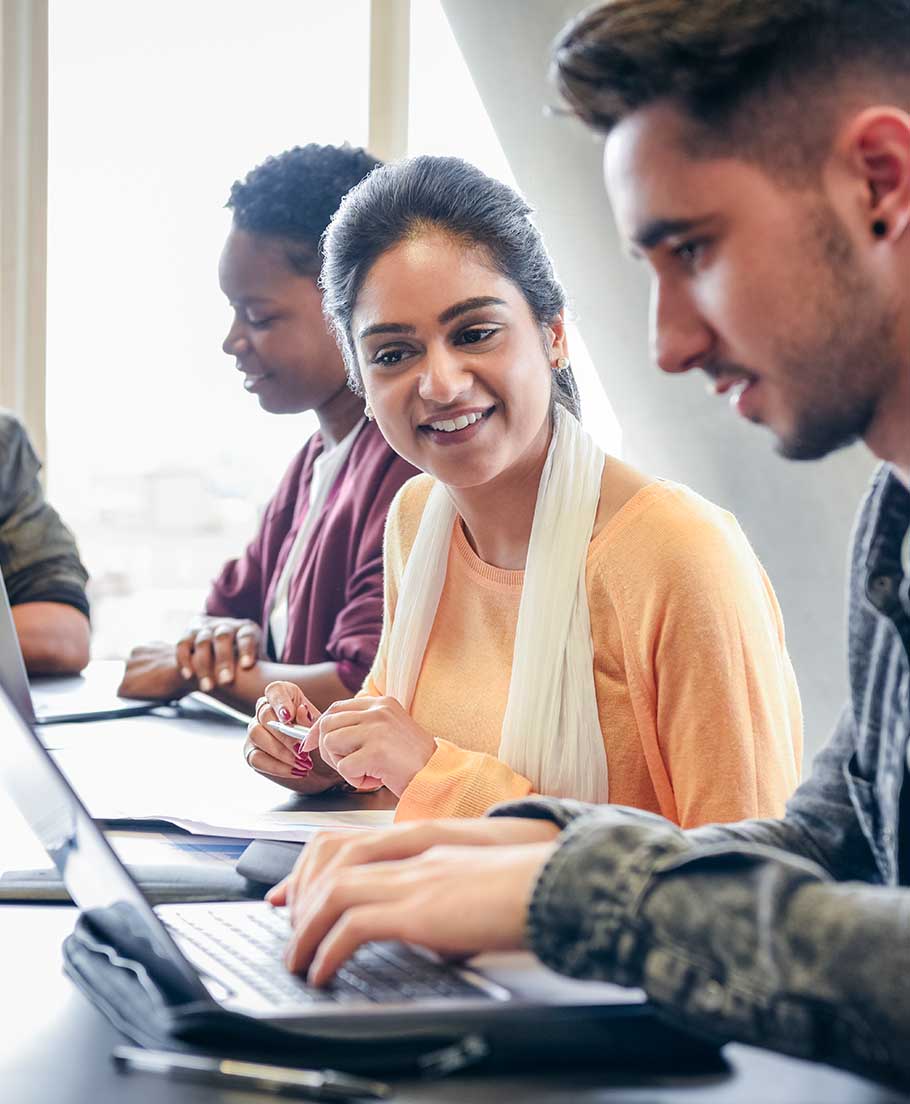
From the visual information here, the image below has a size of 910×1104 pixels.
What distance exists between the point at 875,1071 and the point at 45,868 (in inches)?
26.3

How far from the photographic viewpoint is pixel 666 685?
1344 mm

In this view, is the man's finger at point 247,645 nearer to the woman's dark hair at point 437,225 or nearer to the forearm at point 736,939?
the woman's dark hair at point 437,225

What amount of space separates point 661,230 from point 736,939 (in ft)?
1.42

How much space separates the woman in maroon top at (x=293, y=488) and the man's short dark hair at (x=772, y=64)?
122 centimetres

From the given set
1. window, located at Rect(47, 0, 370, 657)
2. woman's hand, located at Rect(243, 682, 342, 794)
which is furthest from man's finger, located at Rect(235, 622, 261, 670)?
window, located at Rect(47, 0, 370, 657)

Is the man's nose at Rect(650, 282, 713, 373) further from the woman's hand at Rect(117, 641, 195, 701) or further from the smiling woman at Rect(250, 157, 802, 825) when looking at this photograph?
the woman's hand at Rect(117, 641, 195, 701)

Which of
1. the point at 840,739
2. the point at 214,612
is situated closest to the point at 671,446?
the point at 214,612

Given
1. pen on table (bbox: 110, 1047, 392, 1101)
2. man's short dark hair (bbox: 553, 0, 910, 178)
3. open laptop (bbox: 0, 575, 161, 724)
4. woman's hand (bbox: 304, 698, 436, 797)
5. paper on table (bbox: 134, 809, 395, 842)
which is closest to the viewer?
pen on table (bbox: 110, 1047, 392, 1101)

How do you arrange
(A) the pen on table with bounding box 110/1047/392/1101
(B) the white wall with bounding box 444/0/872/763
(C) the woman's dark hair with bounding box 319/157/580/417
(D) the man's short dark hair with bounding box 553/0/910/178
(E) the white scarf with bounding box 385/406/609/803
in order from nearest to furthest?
1. (A) the pen on table with bounding box 110/1047/392/1101
2. (D) the man's short dark hair with bounding box 553/0/910/178
3. (E) the white scarf with bounding box 385/406/609/803
4. (C) the woman's dark hair with bounding box 319/157/580/417
5. (B) the white wall with bounding box 444/0/872/763

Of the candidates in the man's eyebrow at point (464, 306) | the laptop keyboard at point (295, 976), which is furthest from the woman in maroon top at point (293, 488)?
the laptop keyboard at point (295, 976)

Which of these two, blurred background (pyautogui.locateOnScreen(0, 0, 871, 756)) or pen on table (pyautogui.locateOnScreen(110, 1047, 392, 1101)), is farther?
blurred background (pyautogui.locateOnScreen(0, 0, 871, 756))

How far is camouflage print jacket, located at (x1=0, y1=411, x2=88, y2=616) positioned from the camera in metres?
2.38

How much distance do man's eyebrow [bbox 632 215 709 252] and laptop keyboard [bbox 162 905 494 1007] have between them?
1.48 feet

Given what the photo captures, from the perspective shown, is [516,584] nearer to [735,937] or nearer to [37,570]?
[735,937]
